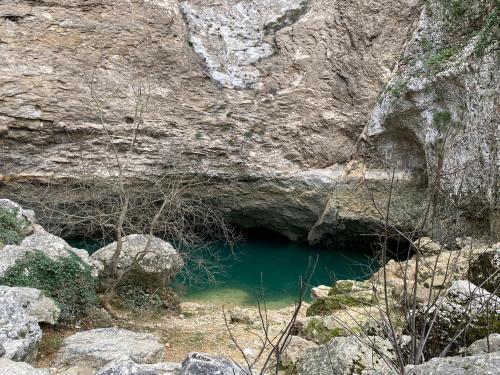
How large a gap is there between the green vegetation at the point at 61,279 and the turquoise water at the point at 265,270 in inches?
Result: 97.5

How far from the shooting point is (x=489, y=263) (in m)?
6.13

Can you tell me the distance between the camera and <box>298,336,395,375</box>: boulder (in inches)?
173

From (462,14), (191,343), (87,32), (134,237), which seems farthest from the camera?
(87,32)

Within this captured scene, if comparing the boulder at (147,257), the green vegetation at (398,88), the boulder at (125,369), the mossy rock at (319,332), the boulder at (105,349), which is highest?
the green vegetation at (398,88)

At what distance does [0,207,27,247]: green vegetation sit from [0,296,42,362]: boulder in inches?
130

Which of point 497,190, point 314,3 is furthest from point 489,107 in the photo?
point 314,3

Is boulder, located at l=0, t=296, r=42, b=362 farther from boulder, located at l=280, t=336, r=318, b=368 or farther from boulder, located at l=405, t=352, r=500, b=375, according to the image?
boulder, located at l=405, t=352, r=500, b=375

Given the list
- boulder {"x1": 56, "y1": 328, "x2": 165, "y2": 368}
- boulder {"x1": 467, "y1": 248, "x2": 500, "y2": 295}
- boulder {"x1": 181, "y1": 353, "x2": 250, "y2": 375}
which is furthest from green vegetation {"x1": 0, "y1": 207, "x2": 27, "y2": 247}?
boulder {"x1": 467, "y1": 248, "x2": 500, "y2": 295}

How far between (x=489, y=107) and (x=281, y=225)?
750 centimetres

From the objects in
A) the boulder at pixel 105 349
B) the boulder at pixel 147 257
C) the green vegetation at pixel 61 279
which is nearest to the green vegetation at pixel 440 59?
the boulder at pixel 147 257

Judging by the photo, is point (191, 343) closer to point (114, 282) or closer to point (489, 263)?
point (114, 282)

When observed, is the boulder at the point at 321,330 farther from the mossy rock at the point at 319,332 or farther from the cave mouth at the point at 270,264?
the cave mouth at the point at 270,264

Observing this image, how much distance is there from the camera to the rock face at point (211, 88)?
14.2 metres

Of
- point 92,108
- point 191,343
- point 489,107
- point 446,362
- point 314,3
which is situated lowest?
point 191,343
